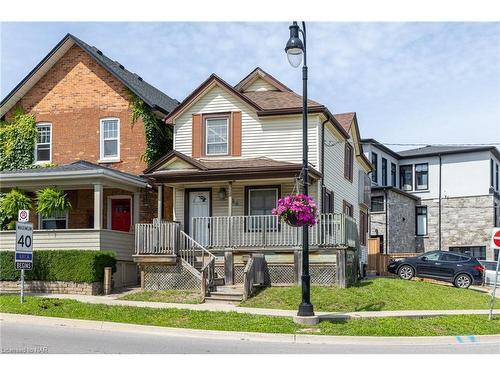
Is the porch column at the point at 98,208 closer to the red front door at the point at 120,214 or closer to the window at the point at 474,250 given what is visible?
the red front door at the point at 120,214

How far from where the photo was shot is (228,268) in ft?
69.3

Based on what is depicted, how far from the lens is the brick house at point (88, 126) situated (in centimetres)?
2556

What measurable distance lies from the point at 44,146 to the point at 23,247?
395 inches

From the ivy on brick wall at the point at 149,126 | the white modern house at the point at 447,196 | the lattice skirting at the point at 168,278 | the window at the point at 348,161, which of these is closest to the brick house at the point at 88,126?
the ivy on brick wall at the point at 149,126

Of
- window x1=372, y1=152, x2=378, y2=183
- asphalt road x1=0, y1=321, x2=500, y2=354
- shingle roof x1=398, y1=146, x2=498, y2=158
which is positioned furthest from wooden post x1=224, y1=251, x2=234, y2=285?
shingle roof x1=398, y1=146, x2=498, y2=158

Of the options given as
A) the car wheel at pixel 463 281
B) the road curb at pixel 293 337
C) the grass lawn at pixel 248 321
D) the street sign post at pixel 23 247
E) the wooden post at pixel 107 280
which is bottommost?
the car wheel at pixel 463 281

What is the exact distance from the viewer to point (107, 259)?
69.5 feet

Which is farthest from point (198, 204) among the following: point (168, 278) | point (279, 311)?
point (279, 311)

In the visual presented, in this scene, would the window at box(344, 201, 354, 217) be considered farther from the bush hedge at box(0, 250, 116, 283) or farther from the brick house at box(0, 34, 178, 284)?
the bush hedge at box(0, 250, 116, 283)

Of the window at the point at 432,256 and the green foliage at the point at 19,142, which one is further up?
the green foliage at the point at 19,142

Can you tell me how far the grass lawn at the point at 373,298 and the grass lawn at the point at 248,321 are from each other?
2.10 meters

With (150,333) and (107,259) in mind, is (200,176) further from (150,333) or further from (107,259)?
(150,333)

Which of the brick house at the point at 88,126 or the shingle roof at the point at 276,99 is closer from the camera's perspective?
the shingle roof at the point at 276,99

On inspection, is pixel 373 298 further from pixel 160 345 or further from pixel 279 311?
pixel 160 345
